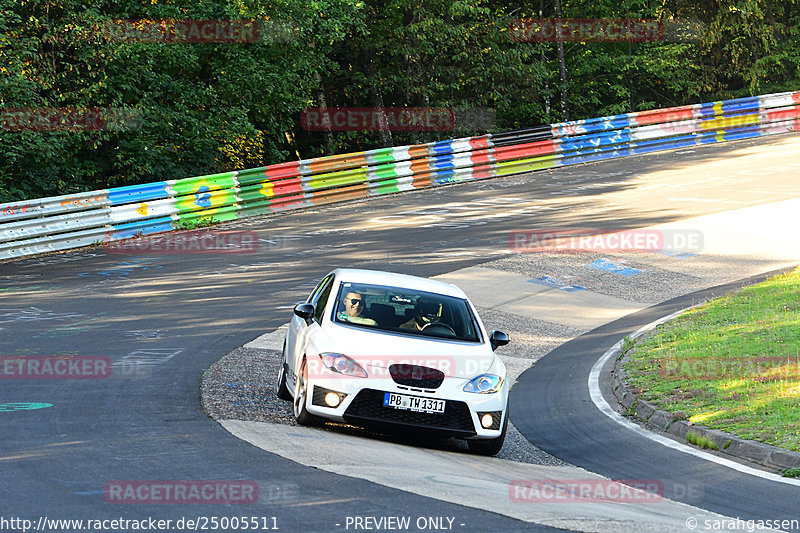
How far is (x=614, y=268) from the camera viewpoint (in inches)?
832

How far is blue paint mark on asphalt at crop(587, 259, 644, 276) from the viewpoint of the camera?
20922 millimetres

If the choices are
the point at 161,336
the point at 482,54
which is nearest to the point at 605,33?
the point at 482,54

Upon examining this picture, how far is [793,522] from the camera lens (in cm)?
758

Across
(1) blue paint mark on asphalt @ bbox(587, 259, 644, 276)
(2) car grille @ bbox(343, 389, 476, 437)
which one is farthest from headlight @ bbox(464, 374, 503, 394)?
(1) blue paint mark on asphalt @ bbox(587, 259, 644, 276)

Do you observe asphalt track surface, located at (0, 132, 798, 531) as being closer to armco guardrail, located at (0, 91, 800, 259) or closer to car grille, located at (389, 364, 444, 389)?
armco guardrail, located at (0, 91, 800, 259)

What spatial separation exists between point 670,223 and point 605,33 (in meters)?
22.3

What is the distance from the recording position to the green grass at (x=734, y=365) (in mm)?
10586

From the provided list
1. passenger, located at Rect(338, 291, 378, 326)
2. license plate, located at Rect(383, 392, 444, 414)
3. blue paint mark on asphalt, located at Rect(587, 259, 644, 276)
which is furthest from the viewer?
blue paint mark on asphalt, located at Rect(587, 259, 644, 276)

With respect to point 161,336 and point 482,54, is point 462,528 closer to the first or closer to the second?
point 161,336

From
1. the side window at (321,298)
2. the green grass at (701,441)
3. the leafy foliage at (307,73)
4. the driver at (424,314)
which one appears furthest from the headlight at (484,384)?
the leafy foliage at (307,73)

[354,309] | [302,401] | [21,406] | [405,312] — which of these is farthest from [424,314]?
[21,406]

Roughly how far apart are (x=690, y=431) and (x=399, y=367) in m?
3.42

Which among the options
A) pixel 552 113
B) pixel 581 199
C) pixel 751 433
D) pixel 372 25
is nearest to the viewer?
pixel 751 433

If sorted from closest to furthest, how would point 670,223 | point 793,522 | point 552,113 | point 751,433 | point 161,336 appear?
point 793,522, point 751,433, point 161,336, point 670,223, point 552,113
